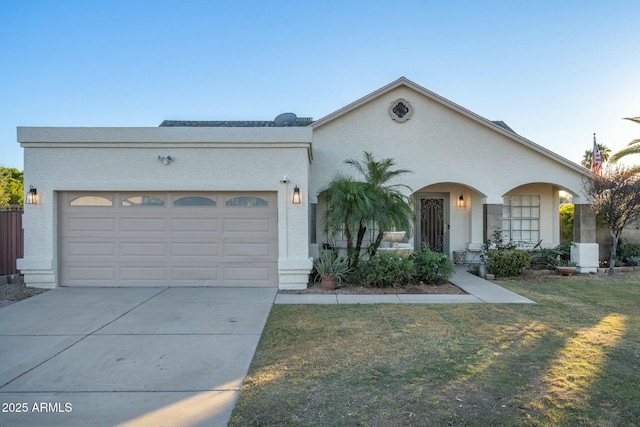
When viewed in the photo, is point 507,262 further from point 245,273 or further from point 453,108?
point 245,273

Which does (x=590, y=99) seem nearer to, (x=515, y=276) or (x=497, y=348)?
(x=515, y=276)

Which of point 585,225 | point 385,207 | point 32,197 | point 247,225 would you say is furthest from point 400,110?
point 32,197

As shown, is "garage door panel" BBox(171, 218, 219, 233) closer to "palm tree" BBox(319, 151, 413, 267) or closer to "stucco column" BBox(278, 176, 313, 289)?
"stucco column" BBox(278, 176, 313, 289)

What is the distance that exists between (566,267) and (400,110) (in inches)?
277

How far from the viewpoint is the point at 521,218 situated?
1331 cm

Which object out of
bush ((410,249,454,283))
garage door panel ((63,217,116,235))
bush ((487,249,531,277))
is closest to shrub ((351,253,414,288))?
bush ((410,249,454,283))

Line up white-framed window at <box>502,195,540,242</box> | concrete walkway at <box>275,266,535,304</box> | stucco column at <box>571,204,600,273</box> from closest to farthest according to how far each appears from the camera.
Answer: concrete walkway at <box>275,266,535,304</box>
stucco column at <box>571,204,600,273</box>
white-framed window at <box>502,195,540,242</box>

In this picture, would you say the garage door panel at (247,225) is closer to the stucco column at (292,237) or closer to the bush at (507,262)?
the stucco column at (292,237)

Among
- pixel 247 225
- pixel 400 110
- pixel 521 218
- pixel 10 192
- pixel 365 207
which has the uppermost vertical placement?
pixel 400 110

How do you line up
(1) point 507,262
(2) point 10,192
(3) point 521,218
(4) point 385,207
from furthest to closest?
(2) point 10,192 < (3) point 521,218 < (1) point 507,262 < (4) point 385,207

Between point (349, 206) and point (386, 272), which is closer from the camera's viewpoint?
point (386, 272)

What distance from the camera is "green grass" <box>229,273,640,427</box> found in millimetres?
3266

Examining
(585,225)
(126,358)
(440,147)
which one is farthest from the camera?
(440,147)

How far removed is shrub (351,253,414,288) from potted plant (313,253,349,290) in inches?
18.3
